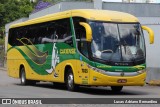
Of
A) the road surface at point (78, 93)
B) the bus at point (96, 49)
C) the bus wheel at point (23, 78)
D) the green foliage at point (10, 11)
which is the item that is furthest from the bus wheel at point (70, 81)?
the green foliage at point (10, 11)

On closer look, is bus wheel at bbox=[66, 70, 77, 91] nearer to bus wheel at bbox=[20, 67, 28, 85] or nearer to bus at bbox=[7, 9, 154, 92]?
bus at bbox=[7, 9, 154, 92]

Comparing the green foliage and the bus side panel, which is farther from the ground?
the green foliage

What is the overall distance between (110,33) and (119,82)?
1963 millimetres

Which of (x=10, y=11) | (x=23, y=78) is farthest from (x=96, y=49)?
(x=10, y=11)

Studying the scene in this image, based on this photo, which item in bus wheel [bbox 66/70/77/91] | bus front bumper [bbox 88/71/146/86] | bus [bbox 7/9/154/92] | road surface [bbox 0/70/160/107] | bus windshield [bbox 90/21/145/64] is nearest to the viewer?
road surface [bbox 0/70/160/107]

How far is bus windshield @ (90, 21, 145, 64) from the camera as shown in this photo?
18922 mm

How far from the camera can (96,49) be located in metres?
18.9

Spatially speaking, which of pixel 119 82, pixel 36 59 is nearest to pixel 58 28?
pixel 36 59

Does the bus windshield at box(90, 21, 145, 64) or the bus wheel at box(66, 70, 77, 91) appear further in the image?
the bus wheel at box(66, 70, 77, 91)

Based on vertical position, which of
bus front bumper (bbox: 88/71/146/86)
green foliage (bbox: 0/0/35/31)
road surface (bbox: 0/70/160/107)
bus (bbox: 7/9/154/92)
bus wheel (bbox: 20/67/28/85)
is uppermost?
green foliage (bbox: 0/0/35/31)

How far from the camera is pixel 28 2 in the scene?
8662 cm

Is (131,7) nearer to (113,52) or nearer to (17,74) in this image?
(17,74)

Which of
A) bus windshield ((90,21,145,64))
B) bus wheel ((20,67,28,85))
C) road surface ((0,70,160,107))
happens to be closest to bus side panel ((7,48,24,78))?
bus wheel ((20,67,28,85))

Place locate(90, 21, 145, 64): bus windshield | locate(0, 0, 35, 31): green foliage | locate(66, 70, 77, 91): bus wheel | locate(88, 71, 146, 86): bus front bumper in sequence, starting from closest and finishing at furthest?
locate(88, 71, 146, 86): bus front bumper → locate(90, 21, 145, 64): bus windshield → locate(66, 70, 77, 91): bus wheel → locate(0, 0, 35, 31): green foliage
